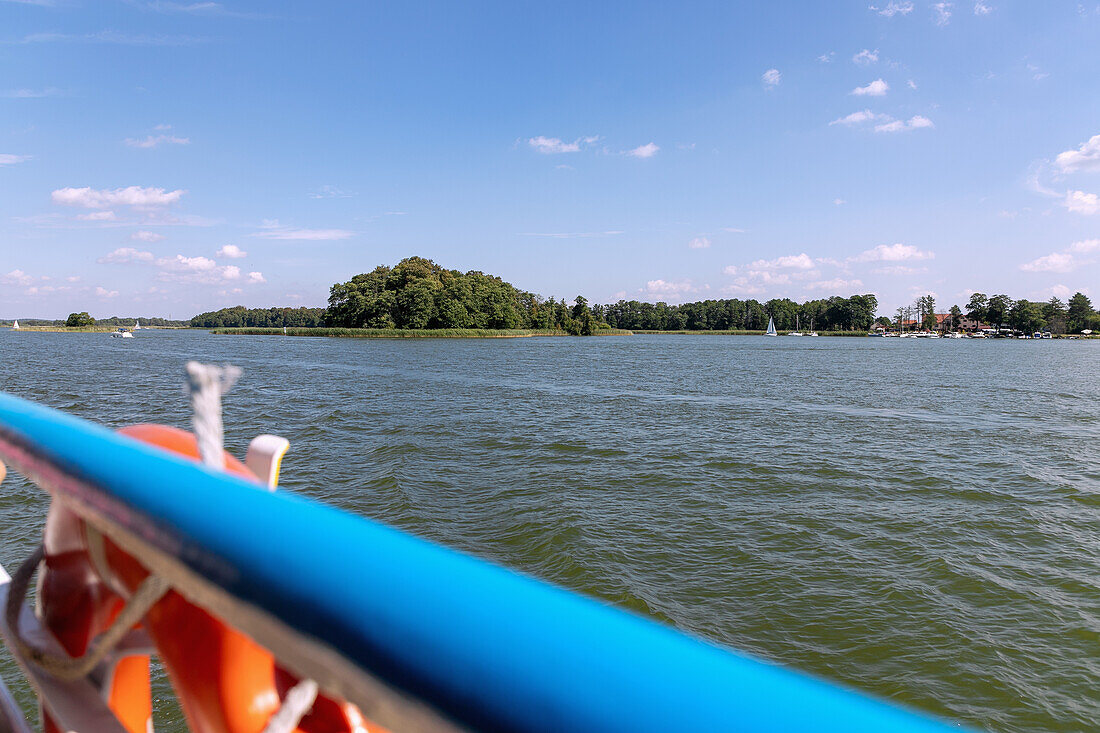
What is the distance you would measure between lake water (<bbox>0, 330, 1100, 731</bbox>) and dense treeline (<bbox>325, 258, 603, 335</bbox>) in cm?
6701

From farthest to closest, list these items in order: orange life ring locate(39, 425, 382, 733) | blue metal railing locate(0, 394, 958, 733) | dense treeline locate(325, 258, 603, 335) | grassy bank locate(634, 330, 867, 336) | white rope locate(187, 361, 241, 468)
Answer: grassy bank locate(634, 330, 867, 336), dense treeline locate(325, 258, 603, 335), white rope locate(187, 361, 241, 468), orange life ring locate(39, 425, 382, 733), blue metal railing locate(0, 394, 958, 733)

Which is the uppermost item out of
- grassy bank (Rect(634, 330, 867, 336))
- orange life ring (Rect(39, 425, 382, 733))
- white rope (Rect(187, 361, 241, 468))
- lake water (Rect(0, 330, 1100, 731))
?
grassy bank (Rect(634, 330, 867, 336))

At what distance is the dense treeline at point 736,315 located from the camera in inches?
6614

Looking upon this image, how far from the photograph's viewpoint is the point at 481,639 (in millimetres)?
486

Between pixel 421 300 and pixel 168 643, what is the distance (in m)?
90.2

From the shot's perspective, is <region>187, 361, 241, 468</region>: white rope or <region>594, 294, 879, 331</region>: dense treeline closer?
<region>187, 361, 241, 468</region>: white rope

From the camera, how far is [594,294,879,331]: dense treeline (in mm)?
168000

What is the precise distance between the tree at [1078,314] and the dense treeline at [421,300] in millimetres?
136950

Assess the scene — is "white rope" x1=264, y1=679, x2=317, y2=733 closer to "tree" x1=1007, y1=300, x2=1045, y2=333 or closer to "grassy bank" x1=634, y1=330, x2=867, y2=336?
"grassy bank" x1=634, y1=330, x2=867, y2=336

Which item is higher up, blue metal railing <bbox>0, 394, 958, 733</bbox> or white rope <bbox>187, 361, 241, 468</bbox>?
white rope <bbox>187, 361, 241, 468</bbox>

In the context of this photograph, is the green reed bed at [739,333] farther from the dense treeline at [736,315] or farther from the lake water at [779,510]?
the lake water at [779,510]

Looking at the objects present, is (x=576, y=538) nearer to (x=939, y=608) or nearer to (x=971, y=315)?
(x=939, y=608)

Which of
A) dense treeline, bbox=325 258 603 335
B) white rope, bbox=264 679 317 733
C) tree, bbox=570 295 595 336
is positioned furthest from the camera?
tree, bbox=570 295 595 336

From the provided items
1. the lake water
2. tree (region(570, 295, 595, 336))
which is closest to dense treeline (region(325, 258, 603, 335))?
tree (region(570, 295, 595, 336))
